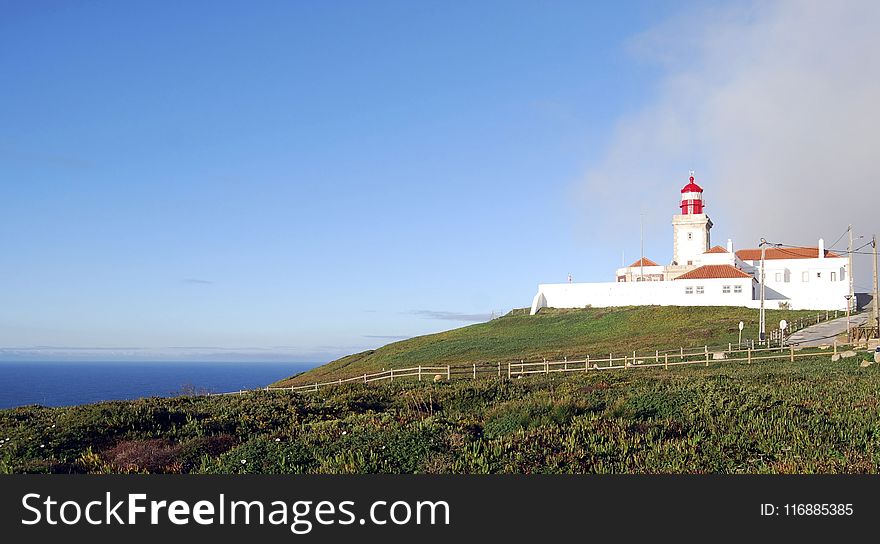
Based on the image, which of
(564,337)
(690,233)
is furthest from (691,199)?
(564,337)

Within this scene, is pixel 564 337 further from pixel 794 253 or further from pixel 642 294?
pixel 794 253

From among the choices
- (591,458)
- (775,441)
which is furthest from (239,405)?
(775,441)

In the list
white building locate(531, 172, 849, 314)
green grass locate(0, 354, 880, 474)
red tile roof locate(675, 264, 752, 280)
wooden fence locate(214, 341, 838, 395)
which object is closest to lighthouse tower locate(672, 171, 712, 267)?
white building locate(531, 172, 849, 314)

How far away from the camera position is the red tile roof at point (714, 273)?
76500 mm

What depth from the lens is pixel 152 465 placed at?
36.9ft

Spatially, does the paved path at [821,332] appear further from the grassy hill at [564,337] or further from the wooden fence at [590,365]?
the wooden fence at [590,365]

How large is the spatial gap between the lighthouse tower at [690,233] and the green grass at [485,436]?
7175cm

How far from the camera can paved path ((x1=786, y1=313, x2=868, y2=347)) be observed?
4856 cm

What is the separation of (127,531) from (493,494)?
3.91 m

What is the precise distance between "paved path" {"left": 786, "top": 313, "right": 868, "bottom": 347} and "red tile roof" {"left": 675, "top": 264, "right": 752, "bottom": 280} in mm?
13182

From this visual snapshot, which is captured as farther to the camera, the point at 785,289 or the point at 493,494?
the point at 785,289

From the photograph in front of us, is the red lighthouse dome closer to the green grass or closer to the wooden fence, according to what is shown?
the wooden fence

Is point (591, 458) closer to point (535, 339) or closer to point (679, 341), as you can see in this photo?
point (679, 341)

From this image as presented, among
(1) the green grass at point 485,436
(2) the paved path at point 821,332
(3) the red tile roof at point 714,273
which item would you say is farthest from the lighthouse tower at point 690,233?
(1) the green grass at point 485,436
